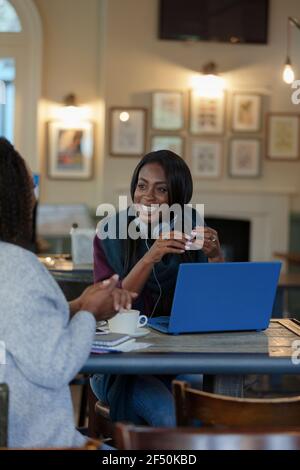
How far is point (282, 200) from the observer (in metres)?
6.82

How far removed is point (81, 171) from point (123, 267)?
172 inches

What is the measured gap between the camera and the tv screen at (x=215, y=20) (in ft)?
21.7

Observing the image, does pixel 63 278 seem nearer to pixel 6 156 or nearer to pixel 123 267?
pixel 123 267

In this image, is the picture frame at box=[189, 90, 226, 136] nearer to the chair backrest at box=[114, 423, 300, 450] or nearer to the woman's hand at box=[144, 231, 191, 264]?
the woman's hand at box=[144, 231, 191, 264]

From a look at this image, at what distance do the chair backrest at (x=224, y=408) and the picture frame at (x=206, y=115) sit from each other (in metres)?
5.28

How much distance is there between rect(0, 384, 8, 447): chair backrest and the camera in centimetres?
150

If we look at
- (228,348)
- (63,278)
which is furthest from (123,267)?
(63,278)

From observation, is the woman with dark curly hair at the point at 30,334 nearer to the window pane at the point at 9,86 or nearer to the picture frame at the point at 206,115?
the picture frame at the point at 206,115

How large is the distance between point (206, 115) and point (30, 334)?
5.34 meters

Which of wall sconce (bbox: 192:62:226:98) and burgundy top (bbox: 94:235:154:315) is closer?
burgundy top (bbox: 94:235:154:315)

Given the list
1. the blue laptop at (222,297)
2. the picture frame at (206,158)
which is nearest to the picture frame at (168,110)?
the picture frame at (206,158)

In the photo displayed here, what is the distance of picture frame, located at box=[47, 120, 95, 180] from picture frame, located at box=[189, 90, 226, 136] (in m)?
0.84

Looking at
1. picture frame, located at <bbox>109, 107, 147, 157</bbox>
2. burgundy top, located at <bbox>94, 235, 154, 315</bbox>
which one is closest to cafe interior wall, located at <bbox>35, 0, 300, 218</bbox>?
picture frame, located at <bbox>109, 107, 147, 157</bbox>

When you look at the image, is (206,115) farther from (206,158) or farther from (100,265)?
(100,265)
